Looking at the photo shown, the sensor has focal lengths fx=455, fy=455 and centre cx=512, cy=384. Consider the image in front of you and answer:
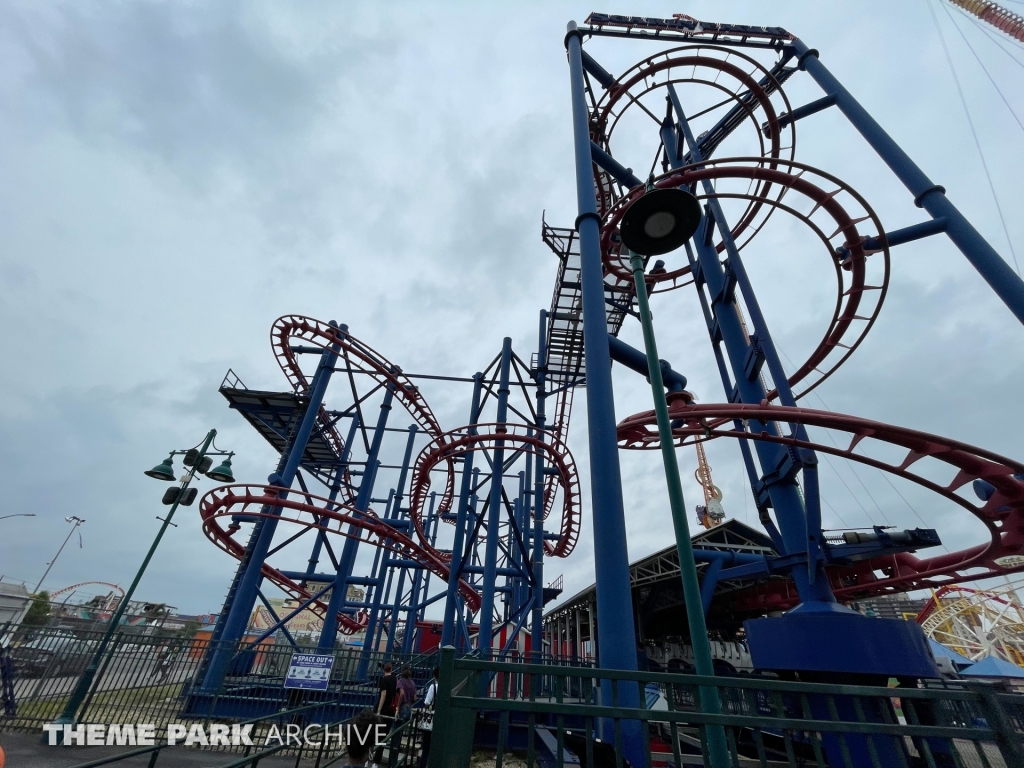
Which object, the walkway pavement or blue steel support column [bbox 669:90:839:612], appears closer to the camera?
the walkway pavement

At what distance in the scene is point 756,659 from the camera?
702 centimetres

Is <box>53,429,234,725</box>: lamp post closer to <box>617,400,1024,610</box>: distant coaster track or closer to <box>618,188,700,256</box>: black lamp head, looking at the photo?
<box>617,400,1024,610</box>: distant coaster track

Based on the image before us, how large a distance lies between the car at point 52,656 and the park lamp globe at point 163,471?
3.50 metres

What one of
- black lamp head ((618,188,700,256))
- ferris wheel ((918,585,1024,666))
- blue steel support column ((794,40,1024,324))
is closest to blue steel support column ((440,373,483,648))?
black lamp head ((618,188,700,256))

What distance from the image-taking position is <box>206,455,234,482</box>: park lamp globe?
38.5 feet

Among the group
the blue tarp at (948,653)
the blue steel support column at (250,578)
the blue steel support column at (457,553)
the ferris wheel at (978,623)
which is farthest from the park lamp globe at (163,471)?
the ferris wheel at (978,623)

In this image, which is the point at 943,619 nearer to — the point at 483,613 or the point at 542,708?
the point at 483,613

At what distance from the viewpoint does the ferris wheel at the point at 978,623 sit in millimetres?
32188

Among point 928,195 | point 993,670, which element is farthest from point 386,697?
point 993,670

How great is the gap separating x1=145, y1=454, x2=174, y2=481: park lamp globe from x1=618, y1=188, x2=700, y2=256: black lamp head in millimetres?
12285

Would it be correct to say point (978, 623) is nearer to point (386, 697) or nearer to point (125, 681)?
point (386, 697)

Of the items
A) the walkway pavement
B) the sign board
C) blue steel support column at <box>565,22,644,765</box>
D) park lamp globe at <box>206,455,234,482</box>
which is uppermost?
park lamp globe at <box>206,455,234,482</box>

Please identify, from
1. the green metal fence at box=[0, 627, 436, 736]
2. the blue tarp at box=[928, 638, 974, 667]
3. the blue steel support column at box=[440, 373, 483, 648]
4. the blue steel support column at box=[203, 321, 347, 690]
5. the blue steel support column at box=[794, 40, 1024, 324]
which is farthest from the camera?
the blue tarp at box=[928, 638, 974, 667]

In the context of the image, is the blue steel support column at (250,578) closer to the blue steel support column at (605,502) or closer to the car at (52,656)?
the car at (52,656)
